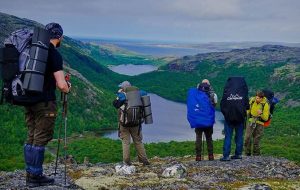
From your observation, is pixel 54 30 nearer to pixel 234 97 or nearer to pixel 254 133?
pixel 234 97

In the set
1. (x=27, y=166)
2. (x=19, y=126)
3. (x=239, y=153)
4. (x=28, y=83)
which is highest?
(x=28, y=83)

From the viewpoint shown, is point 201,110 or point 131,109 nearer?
point 131,109

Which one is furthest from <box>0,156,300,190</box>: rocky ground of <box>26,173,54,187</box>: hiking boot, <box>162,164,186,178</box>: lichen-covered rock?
<box>26,173,54,187</box>: hiking boot

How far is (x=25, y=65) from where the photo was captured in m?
12.4

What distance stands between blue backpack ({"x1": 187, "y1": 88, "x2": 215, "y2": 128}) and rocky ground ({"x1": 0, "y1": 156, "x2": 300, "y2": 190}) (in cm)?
201

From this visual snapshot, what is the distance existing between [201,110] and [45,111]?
414 inches

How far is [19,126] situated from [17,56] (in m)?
92.6

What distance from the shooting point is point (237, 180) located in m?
18.6

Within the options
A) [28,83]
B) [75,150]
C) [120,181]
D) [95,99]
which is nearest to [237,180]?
[120,181]

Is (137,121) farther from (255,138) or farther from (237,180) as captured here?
(255,138)

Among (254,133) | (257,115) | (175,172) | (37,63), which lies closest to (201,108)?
(175,172)

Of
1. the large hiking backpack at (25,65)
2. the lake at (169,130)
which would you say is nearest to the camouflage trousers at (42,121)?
the large hiking backpack at (25,65)

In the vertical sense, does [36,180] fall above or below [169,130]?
above

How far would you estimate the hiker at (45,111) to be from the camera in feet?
41.7
